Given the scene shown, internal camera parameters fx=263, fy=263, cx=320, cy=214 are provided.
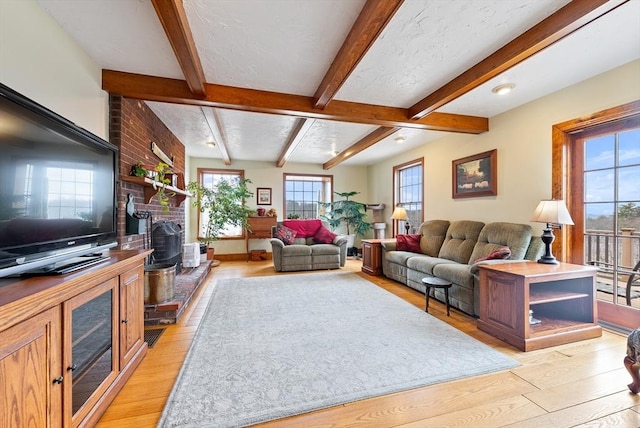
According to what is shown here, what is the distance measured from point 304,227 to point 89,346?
169 inches

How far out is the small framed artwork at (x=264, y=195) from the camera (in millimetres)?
6422

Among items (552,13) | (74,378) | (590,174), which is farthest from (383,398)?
(590,174)

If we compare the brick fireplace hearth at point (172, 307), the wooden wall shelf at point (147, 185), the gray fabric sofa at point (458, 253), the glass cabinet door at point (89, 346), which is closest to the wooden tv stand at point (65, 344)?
the glass cabinet door at point (89, 346)

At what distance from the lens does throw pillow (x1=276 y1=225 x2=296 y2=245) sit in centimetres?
518

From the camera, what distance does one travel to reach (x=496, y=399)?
5.05 ft

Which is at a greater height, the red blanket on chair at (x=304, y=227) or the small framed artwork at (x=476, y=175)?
the small framed artwork at (x=476, y=175)

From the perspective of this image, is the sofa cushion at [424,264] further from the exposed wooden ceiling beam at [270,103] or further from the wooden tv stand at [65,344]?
the wooden tv stand at [65,344]

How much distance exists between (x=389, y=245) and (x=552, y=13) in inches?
132

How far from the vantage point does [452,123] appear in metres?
3.49

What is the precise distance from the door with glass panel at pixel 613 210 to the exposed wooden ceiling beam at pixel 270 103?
1.28 metres

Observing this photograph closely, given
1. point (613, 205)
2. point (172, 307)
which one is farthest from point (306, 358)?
point (613, 205)

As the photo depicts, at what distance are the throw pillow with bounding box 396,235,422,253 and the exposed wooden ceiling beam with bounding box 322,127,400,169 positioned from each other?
1.69m

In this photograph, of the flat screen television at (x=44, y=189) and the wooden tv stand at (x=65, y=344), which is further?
the flat screen television at (x=44, y=189)

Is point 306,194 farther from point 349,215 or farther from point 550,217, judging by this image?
point 550,217
